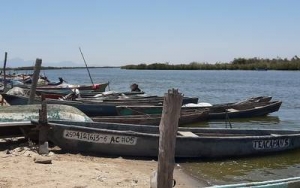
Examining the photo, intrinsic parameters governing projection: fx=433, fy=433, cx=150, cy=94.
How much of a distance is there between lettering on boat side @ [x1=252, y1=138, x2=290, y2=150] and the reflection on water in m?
0.29

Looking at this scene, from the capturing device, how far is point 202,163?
1094 cm

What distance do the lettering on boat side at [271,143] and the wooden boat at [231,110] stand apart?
18.1 feet

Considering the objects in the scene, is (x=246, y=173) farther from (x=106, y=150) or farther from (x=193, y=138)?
(x=106, y=150)

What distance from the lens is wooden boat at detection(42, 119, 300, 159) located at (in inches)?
405

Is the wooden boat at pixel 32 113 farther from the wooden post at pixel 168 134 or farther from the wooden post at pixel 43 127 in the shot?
the wooden post at pixel 168 134

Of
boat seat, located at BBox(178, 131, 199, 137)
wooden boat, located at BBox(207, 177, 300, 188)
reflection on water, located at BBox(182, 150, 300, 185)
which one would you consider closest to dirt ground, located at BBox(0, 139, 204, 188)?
reflection on water, located at BBox(182, 150, 300, 185)

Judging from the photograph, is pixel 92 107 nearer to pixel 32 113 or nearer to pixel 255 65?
pixel 32 113

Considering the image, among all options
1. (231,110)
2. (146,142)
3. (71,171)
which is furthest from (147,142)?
(231,110)

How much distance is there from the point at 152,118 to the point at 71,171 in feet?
23.0

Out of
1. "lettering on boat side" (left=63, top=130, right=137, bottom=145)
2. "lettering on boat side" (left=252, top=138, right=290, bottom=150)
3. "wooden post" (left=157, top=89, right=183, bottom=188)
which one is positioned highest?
"wooden post" (left=157, top=89, right=183, bottom=188)

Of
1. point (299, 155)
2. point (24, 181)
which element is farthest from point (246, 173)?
point (24, 181)

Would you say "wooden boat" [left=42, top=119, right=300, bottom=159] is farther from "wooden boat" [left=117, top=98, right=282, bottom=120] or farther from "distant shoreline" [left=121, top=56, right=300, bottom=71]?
"distant shoreline" [left=121, top=56, right=300, bottom=71]

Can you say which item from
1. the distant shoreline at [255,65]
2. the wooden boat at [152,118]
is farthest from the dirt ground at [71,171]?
the distant shoreline at [255,65]

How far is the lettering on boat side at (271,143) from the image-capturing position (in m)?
11.8
